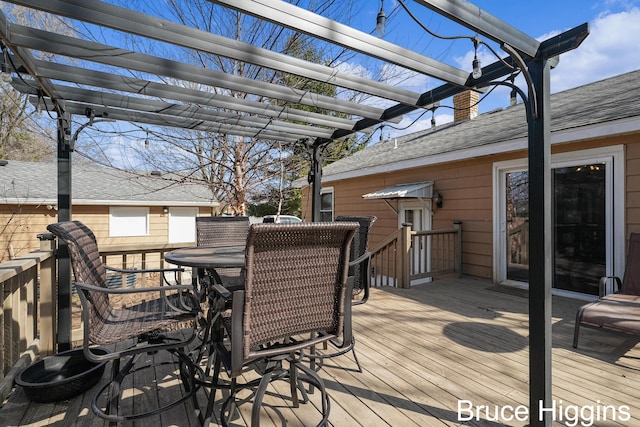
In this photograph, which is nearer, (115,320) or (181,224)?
(115,320)

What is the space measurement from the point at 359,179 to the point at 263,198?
2687 mm

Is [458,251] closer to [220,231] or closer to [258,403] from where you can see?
[220,231]

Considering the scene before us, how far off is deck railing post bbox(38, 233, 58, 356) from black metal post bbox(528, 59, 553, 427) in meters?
3.62

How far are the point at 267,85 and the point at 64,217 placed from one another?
7.71 ft

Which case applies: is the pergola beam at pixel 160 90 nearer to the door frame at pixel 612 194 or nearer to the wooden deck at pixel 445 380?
the wooden deck at pixel 445 380

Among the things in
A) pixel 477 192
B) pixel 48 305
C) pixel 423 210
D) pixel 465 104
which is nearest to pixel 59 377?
pixel 48 305

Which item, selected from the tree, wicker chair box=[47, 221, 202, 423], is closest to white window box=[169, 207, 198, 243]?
the tree

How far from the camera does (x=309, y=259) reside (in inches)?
63.8

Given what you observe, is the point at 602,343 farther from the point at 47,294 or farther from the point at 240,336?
the point at 47,294

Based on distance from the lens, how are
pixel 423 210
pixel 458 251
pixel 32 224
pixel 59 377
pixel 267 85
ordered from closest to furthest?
1. pixel 59 377
2. pixel 267 85
3. pixel 458 251
4. pixel 423 210
5. pixel 32 224

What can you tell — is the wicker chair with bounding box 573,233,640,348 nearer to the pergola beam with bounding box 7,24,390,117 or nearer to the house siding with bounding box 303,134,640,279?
the house siding with bounding box 303,134,640,279

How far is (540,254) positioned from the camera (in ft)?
5.96

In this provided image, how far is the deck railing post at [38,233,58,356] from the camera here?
2711 millimetres

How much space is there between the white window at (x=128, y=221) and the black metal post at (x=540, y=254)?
11.6 m
